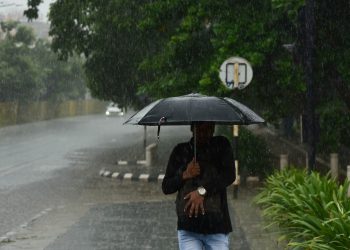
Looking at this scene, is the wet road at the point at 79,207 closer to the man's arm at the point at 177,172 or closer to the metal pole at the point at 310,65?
the metal pole at the point at 310,65

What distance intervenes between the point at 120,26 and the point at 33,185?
8.46 meters

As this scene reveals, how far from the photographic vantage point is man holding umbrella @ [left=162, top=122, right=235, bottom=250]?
5820 mm

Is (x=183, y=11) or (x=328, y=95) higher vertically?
(x=183, y=11)

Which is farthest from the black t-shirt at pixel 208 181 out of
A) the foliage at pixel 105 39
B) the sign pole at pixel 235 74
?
the foliage at pixel 105 39

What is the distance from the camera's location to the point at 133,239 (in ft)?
35.7

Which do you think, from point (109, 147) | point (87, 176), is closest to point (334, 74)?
point (87, 176)

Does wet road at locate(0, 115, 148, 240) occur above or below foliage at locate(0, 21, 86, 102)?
below

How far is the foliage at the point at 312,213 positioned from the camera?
7527mm

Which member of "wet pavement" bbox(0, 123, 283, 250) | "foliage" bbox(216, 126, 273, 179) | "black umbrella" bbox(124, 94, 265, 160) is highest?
"black umbrella" bbox(124, 94, 265, 160)

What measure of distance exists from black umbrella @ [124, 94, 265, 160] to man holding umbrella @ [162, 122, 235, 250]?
141 mm

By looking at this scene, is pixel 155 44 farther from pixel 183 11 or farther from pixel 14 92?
pixel 14 92

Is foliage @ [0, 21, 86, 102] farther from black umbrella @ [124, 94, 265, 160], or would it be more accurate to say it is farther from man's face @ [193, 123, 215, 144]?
man's face @ [193, 123, 215, 144]

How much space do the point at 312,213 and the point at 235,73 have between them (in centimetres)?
743

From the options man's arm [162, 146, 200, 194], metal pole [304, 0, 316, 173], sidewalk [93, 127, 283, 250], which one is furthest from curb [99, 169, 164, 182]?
man's arm [162, 146, 200, 194]
